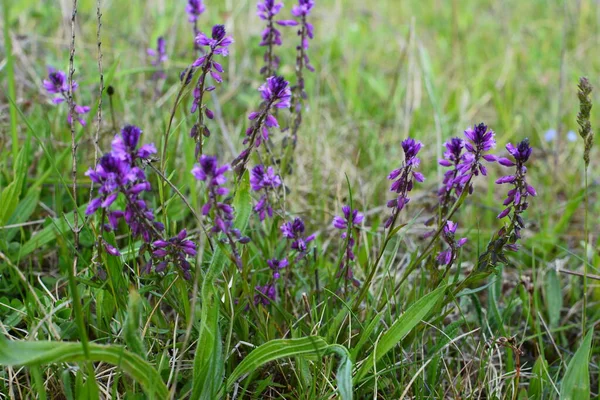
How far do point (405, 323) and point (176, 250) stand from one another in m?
0.68

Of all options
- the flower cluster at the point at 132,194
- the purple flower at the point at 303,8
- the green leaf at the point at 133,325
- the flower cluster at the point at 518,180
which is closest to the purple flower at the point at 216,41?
the flower cluster at the point at 132,194

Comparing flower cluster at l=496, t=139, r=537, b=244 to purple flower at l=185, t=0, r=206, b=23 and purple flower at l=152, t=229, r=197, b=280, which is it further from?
purple flower at l=185, t=0, r=206, b=23

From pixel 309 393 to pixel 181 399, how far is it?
36cm

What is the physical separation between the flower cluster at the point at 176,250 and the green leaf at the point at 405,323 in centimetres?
57

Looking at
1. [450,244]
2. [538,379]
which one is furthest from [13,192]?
[538,379]

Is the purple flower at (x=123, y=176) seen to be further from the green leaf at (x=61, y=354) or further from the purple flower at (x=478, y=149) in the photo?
the purple flower at (x=478, y=149)

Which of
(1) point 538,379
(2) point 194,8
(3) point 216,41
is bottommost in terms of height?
(1) point 538,379

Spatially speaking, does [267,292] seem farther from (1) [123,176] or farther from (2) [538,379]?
(2) [538,379]

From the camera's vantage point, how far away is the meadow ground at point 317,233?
178cm

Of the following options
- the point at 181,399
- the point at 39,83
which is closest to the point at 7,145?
the point at 39,83

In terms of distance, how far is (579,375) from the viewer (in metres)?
1.75

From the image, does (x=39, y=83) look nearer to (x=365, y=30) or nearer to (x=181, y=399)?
(x=181, y=399)

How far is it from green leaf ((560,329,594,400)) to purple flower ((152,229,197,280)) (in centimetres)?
111

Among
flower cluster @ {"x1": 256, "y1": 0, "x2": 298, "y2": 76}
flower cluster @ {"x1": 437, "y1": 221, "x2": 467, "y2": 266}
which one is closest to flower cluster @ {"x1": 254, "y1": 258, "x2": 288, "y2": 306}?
flower cluster @ {"x1": 437, "y1": 221, "x2": 467, "y2": 266}
